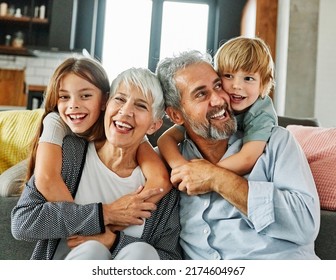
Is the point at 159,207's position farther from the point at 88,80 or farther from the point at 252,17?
the point at 252,17

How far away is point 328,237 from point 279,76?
2.09 meters

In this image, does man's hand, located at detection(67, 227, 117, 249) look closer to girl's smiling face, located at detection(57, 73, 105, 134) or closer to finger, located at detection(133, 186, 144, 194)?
finger, located at detection(133, 186, 144, 194)

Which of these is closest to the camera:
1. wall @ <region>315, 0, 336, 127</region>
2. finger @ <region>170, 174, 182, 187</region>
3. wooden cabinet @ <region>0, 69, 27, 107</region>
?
finger @ <region>170, 174, 182, 187</region>

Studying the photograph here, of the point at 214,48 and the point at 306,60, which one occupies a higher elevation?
the point at 214,48

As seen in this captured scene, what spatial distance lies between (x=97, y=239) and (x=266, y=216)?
0.35 m

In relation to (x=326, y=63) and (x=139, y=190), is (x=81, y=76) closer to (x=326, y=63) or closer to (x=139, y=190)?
(x=139, y=190)

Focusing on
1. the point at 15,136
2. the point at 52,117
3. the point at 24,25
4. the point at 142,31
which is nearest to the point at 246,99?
the point at 52,117

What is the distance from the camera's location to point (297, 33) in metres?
2.66

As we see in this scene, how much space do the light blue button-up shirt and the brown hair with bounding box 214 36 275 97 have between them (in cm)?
16

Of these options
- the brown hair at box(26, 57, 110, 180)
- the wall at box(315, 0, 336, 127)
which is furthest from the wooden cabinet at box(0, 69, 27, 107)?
the brown hair at box(26, 57, 110, 180)

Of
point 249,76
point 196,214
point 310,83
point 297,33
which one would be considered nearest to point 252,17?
point 297,33

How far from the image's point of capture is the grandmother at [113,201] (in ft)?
2.49

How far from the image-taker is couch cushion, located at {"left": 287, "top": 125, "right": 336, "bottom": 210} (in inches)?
38.0

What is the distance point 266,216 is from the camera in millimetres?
788
